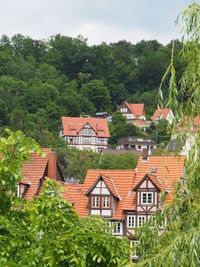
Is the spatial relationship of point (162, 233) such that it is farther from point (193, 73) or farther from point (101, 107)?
point (101, 107)

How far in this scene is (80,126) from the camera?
12512cm

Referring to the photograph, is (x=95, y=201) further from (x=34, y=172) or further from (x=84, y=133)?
(x=84, y=133)

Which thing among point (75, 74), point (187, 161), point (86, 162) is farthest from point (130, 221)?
point (75, 74)

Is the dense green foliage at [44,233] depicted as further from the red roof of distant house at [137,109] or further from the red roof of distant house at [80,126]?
the red roof of distant house at [137,109]

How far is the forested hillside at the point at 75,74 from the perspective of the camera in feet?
466

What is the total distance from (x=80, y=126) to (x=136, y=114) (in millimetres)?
26527

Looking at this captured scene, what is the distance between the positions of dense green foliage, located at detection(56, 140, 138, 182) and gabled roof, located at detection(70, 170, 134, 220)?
36.5 m

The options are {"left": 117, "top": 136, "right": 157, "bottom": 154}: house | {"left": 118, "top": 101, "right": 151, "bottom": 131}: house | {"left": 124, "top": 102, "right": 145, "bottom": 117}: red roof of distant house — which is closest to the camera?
{"left": 117, "top": 136, "right": 157, "bottom": 154}: house

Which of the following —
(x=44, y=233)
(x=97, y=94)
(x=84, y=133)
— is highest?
(x=97, y=94)

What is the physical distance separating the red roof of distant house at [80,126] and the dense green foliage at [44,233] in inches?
4425

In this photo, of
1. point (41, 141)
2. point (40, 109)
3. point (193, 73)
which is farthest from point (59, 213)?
point (40, 109)

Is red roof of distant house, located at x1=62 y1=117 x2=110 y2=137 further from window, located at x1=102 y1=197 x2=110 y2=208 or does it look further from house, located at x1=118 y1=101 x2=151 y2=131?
window, located at x1=102 y1=197 x2=110 y2=208

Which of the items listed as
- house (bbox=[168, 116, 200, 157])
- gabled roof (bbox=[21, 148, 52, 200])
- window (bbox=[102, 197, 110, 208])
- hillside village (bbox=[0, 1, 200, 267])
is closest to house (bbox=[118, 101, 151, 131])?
hillside village (bbox=[0, 1, 200, 267])

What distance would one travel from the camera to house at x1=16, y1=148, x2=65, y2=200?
115 feet
